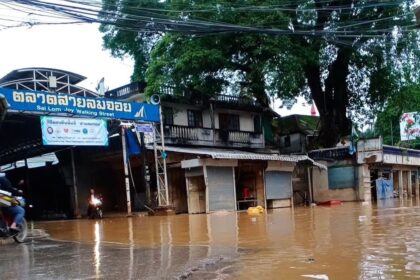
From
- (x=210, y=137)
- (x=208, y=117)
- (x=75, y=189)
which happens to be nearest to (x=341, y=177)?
(x=210, y=137)

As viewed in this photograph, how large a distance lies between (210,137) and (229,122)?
2.42m

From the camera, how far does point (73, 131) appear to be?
18188 millimetres

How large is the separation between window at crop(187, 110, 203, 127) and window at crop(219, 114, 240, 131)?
144 centimetres

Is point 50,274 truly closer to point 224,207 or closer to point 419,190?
point 224,207

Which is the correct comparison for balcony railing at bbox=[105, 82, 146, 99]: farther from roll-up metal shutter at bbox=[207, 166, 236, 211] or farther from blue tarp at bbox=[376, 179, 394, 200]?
blue tarp at bbox=[376, 179, 394, 200]

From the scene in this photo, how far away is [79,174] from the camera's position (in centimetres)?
2417


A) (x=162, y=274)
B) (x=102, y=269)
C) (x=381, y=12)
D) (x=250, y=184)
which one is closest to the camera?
(x=162, y=274)

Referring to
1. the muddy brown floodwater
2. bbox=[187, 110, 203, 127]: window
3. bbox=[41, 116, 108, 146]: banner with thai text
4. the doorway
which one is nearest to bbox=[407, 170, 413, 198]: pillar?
bbox=[187, 110, 203, 127]: window

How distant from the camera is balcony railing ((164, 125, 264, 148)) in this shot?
25.7 metres

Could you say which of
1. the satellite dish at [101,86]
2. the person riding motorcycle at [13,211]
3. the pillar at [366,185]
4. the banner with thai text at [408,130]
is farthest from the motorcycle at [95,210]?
the banner with thai text at [408,130]

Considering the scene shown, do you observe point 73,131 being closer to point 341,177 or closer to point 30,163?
point 30,163

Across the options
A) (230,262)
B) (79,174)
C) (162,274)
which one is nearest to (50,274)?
(162,274)

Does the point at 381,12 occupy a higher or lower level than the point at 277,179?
higher

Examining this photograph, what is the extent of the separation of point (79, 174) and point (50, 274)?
61.3 ft
